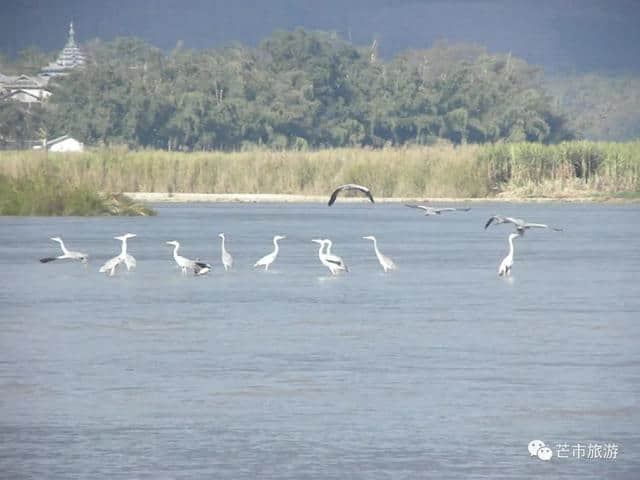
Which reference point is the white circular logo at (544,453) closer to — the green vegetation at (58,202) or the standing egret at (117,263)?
the standing egret at (117,263)

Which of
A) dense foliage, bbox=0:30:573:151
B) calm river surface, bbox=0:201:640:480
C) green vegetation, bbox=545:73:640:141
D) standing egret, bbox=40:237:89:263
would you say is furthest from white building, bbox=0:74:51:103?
calm river surface, bbox=0:201:640:480

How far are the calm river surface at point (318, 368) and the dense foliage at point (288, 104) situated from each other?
156ft

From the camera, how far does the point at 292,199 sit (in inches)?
1892

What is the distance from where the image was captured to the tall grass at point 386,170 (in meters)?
47.0

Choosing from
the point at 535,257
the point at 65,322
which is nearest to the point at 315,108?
the point at 535,257

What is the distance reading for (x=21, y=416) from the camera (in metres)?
11.7

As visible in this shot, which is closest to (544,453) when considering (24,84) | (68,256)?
(68,256)

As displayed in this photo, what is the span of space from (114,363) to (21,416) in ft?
7.92

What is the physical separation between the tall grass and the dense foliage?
71.1ft

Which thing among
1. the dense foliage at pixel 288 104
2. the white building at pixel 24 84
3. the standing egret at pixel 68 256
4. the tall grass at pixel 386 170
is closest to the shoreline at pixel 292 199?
the tall grass at pixel 386 170

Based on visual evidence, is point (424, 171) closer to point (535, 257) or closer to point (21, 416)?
point (535, 257)

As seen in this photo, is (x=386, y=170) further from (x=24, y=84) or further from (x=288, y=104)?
(x=24, y=84)

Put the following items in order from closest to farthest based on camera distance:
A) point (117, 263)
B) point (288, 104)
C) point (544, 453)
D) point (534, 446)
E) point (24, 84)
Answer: point (544, 453), point (534, 446), point (117, 263), point (288, 104), point (24, 84)

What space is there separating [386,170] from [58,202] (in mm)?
11817
